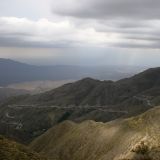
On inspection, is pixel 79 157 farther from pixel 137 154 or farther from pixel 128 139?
pixel 137 154

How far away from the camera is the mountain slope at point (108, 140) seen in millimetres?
99750

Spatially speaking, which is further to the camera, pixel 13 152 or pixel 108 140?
pixel 108 140

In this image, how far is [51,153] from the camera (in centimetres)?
13475

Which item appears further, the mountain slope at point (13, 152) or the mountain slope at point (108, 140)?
the mountain slope at point (108, 140)

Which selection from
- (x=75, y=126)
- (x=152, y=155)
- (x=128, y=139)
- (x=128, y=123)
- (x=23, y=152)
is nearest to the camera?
(x=23, y=152)

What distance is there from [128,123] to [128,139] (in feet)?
35.6

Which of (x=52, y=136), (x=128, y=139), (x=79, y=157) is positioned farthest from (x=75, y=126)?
(x=128, y=139)

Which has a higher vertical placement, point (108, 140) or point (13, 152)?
point (13, 152)

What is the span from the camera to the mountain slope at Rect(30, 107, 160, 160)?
99.8 metres

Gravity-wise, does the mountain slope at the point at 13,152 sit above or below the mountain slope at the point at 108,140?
above

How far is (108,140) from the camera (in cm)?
11794

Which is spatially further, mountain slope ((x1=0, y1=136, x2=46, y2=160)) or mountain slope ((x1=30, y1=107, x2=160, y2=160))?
mountain slope ((x1=30, y1=107, x2=160, y2=160))

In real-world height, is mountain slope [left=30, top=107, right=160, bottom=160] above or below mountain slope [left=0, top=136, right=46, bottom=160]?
below

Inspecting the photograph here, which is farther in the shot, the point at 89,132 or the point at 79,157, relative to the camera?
the point at 89,132
